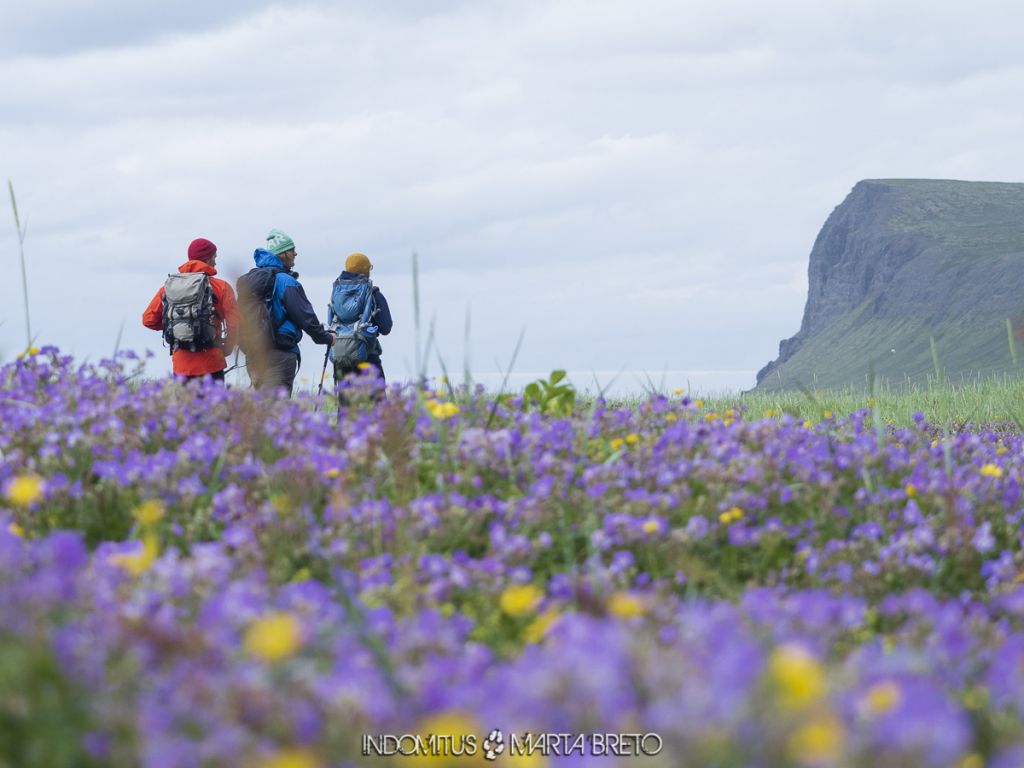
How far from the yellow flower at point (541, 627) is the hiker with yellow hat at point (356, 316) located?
36.9 feet

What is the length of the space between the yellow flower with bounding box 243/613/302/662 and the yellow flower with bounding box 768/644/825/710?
3.16ft

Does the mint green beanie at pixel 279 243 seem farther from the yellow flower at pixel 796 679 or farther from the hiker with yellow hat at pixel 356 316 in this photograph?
the yellow flower at pixel 796 679

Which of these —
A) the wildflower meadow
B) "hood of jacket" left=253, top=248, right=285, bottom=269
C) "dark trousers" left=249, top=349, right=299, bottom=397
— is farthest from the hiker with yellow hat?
the wildflower meadow

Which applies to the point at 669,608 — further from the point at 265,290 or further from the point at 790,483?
the point at 265,290

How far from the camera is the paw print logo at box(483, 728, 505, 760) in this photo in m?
2.19

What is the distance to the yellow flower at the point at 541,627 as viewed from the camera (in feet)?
10.4

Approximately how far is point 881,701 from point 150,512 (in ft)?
8.59

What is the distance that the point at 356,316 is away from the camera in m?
14.6

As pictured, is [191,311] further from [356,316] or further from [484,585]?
[484,585]

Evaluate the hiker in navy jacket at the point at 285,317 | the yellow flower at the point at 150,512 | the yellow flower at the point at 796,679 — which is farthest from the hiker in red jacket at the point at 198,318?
the yellow flower at the point at 796,679

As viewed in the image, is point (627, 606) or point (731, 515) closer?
point (627, 606)

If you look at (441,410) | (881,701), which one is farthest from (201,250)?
(881,701)

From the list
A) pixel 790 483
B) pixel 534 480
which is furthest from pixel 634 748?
pixel 790 483

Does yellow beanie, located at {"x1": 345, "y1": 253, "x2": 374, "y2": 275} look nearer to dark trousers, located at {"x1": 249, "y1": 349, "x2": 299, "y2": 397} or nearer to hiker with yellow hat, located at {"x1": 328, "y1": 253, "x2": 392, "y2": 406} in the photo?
hiker with yellow hat, located at {"x1": 328, "y1": 253, "x2": 392, "y2": 406}
